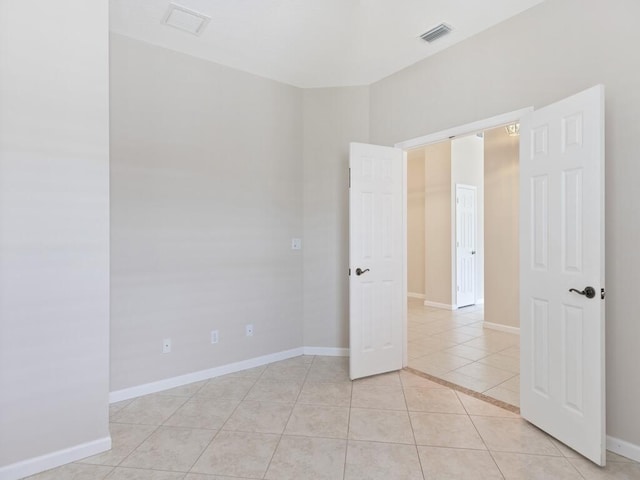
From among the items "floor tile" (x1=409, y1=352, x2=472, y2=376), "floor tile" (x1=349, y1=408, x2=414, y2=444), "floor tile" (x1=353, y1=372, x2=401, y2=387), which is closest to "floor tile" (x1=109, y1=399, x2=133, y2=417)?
"floor tile" (x1=349, y1=408, x2=414, y2=444)

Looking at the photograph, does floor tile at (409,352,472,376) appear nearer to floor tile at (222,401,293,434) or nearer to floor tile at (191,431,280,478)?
floor tile at (222,401,293,434)

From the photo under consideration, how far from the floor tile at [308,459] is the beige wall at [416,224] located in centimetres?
547

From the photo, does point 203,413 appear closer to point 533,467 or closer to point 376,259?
point 376,259

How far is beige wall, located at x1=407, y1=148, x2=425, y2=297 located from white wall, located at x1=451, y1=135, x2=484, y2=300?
3.29ft

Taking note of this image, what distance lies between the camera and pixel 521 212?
243cm

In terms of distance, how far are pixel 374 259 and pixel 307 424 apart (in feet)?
4.92

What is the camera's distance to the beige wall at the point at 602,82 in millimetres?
2018

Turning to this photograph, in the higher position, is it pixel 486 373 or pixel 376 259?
pixel 376 259

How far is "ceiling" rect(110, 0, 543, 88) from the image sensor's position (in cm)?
250

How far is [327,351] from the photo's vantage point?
3.77 meters

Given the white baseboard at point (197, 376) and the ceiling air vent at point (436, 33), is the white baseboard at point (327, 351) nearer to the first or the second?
the white baseboard at point (197, 376)

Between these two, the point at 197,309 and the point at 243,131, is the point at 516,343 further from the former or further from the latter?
the point at 243,131

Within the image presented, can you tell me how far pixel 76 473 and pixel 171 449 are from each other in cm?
47

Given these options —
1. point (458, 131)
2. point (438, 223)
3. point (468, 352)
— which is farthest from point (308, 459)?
point (438, 223)
